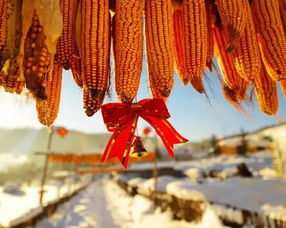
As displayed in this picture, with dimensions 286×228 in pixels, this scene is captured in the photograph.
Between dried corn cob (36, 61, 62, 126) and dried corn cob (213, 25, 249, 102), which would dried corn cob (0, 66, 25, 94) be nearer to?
dried corn cob (36, 61, 62, 126)

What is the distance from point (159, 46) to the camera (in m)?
1.54

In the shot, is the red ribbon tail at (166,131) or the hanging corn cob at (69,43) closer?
the hanging corn cob at (69,43)

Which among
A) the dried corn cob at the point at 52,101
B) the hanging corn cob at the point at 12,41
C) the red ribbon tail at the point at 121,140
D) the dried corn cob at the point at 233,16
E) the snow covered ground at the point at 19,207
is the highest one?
the dried corn cob at the point at 233,16

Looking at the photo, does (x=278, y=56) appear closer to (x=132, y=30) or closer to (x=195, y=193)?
(x=132, y=30)

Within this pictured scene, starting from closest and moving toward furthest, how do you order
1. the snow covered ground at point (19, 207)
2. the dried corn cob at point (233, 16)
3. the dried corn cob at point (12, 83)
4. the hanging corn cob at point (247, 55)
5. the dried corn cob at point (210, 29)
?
the dried corn cob at point (12, 83), the dried corn cob at point (233, 16), the hanging corn cob at point (247, 55), the dried corn cob at point (210, 29), the snow covered ground at point (19, 207)

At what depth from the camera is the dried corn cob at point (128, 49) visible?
1.44m

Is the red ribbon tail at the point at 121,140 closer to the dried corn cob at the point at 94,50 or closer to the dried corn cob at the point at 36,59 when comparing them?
the dried corn cob at the point at 94,50

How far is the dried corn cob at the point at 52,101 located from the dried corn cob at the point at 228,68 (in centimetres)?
105

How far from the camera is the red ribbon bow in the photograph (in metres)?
1.56

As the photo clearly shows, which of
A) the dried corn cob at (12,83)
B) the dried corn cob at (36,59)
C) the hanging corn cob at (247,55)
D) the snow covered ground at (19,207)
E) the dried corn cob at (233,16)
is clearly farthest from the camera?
the snow covered ground at (19,207)

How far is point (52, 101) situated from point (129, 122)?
0.44 meters

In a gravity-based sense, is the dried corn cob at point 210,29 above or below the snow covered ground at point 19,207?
above

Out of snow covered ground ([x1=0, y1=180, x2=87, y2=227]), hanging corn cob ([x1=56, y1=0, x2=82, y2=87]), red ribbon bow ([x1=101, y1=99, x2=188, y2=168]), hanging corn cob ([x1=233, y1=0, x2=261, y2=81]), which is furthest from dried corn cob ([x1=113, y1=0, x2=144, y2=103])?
snow covered ground ([x1=0, y1=180, x2=87, y2=227])

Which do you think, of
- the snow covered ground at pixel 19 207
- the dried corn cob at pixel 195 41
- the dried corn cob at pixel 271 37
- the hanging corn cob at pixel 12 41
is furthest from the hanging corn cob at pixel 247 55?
the snow covered ground at pixel 19 207
